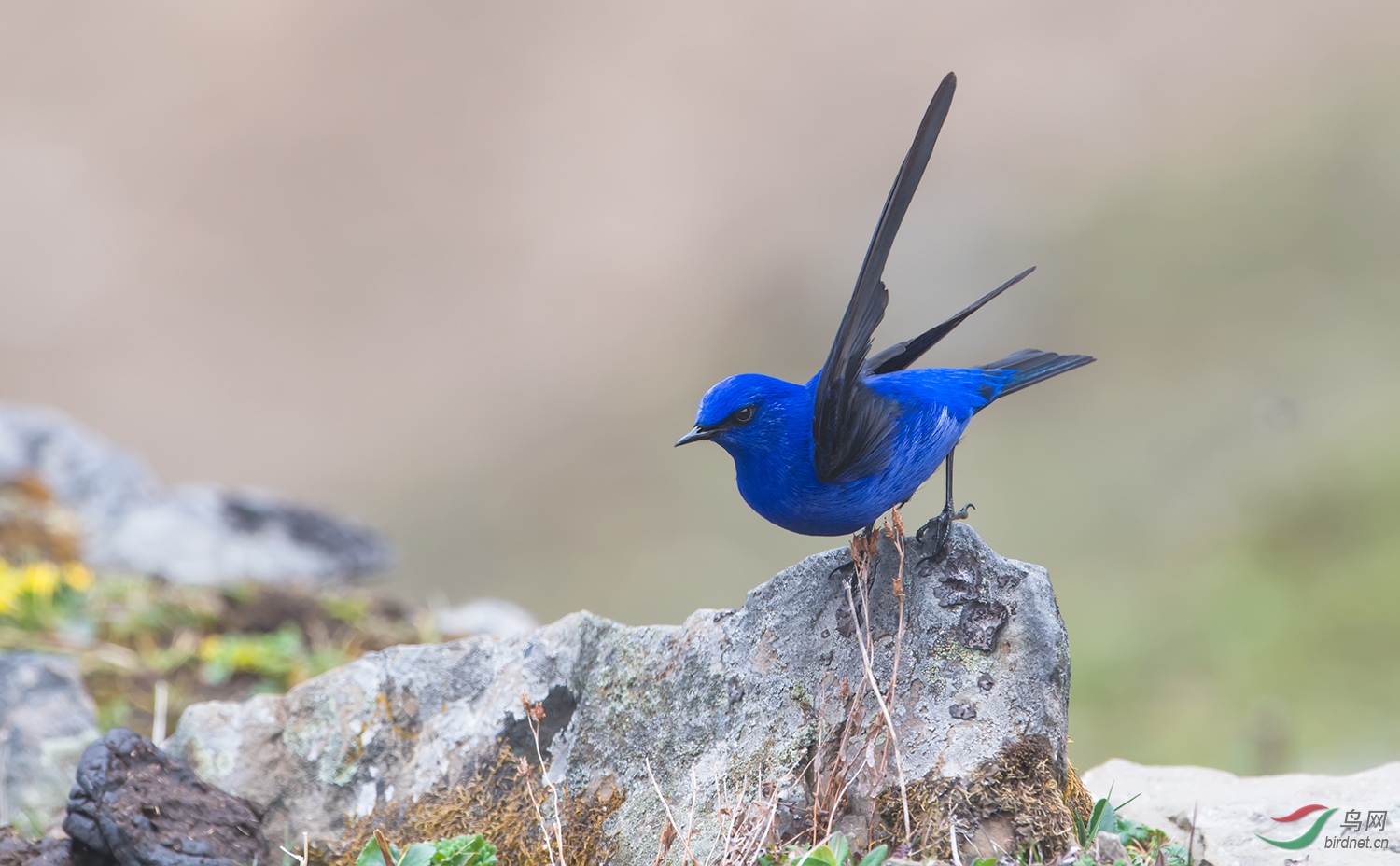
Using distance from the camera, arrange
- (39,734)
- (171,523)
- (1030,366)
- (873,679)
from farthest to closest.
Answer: (171,523) < (39,734) < (1030,366) < (873,679)

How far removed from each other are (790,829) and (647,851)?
0.47 m

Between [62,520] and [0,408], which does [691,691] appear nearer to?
[62,520]

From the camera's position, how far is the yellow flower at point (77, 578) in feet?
23.5

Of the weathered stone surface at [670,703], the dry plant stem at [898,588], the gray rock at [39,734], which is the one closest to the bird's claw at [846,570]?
the weathered stone surface at [670,703]

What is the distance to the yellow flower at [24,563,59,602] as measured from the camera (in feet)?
22.5

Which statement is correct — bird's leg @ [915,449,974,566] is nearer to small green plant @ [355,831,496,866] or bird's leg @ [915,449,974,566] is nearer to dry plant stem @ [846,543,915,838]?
dry plant stem @ [846,543,915,838]

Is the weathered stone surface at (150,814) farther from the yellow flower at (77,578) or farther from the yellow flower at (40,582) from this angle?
the yellow flower at (77,578)

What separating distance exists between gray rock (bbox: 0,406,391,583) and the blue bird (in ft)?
18.6

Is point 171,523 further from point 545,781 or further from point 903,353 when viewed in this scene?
point 903,353

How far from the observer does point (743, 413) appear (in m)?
3.48

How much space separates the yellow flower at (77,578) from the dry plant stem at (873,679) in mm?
5637

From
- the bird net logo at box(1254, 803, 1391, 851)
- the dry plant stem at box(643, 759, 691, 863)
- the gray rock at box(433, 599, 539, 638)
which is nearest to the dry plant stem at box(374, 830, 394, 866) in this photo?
the dry plant stem at box(643, 759, 691, 863)

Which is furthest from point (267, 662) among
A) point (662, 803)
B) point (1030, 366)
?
point (1030, 366)

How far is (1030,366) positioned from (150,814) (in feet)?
10.8
